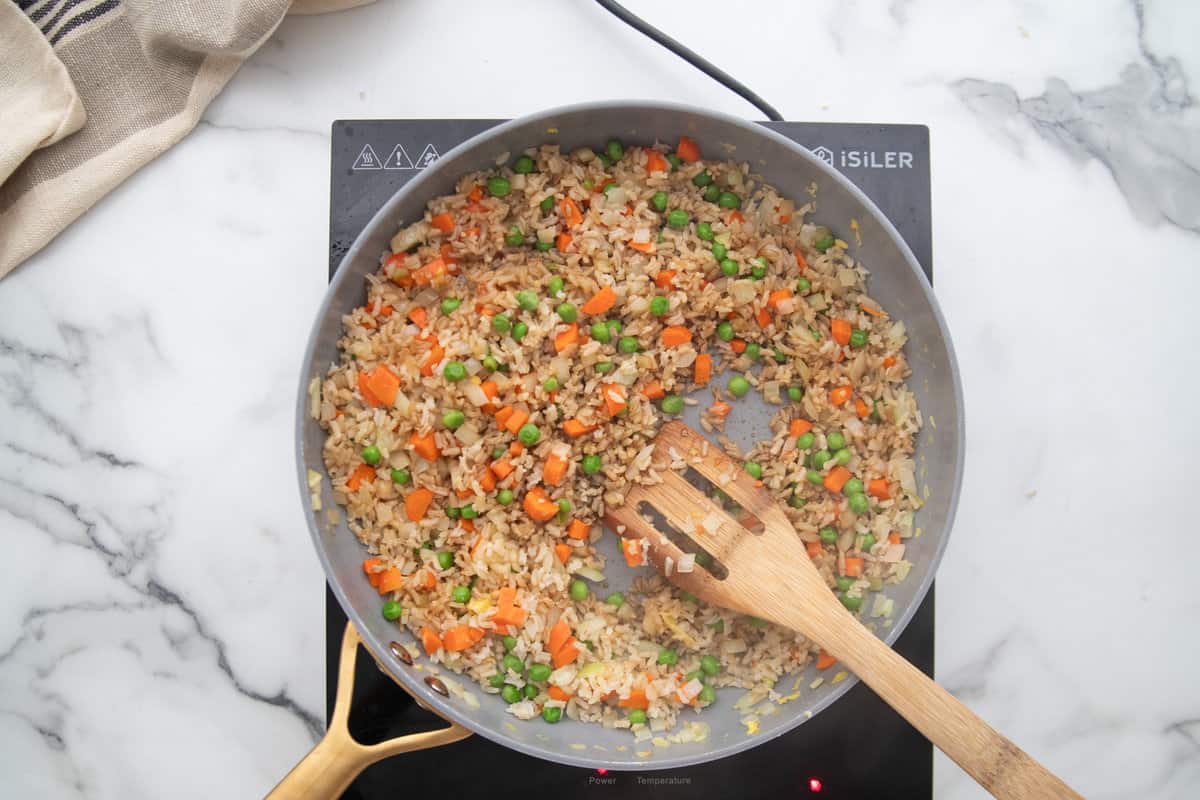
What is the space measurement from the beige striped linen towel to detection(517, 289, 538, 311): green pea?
3.44 ft

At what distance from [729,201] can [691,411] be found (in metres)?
0.58

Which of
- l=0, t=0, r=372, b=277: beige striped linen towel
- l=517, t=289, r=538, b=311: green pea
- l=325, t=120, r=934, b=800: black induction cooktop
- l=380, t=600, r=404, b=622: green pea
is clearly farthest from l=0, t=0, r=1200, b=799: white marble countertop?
l=517, t=289, r=538, b=311: green pea

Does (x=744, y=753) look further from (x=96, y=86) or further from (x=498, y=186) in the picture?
(x=96, y=86)

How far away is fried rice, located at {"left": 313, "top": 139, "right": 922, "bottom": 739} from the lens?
2436 mm

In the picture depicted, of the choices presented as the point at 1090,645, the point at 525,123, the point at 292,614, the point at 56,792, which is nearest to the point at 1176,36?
the point at 1090,645

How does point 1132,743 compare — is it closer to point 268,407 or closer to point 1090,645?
point 1090,645

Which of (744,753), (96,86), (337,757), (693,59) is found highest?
(693,59)

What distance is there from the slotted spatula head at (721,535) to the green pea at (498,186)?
0.75 m

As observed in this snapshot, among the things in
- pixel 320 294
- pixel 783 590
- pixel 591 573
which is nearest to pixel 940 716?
pixel 783 590

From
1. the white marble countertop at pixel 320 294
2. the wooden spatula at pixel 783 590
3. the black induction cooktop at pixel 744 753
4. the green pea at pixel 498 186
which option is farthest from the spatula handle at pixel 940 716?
the green pea at pixel 498 186

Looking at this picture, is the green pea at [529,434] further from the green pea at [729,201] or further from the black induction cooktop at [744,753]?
the green pea at [729,201]

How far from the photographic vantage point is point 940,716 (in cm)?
208

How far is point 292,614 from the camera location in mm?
2705

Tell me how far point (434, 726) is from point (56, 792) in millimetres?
1165
